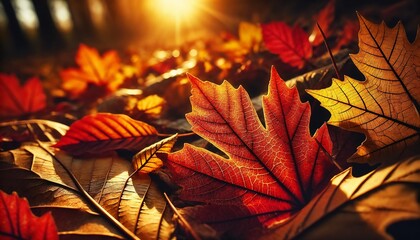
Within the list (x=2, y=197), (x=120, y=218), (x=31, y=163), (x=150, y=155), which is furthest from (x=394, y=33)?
(x=31, y=163)

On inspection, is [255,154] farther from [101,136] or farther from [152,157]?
[101,136]

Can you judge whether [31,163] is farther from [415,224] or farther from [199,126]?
[415,224]

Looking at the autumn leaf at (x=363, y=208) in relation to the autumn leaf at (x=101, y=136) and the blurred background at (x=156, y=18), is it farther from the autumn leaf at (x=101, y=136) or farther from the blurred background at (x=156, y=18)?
the blurred background at (x=156, y=18)

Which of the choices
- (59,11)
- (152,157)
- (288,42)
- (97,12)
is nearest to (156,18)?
(59,11)

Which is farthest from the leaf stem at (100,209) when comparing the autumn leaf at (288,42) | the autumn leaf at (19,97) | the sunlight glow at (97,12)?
the sunlight glow at (97,12)

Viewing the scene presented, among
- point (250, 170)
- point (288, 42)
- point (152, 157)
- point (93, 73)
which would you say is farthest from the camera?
point (93, 73)

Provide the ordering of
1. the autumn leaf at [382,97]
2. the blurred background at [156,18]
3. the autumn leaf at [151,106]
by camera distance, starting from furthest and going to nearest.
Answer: the blurred background at [156,18] < the autumn leaf at [151,106] < the autumn leaf at [382,97]

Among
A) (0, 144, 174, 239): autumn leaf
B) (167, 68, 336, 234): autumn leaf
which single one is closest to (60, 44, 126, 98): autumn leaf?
(0, 144, 174, 239): autumn leaf
